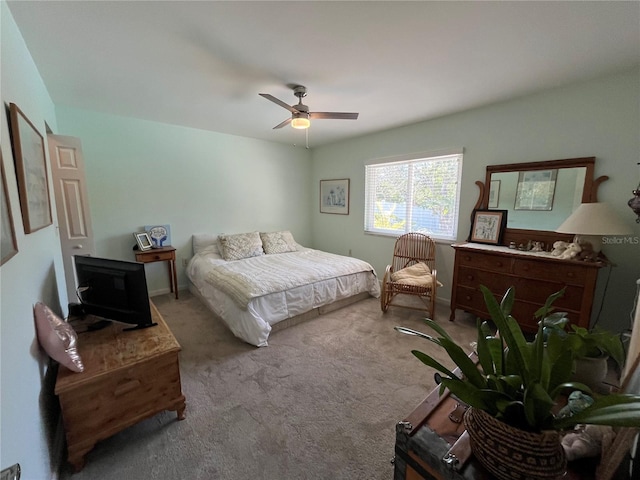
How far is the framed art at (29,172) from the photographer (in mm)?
1274

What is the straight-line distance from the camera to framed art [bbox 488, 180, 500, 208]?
2.88m

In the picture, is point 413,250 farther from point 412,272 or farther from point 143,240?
point 143,240

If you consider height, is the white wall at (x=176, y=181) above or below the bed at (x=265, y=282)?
above

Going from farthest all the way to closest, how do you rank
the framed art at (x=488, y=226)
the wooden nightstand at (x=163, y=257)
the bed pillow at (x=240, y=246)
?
the bed pillow at (x=240, y=246)
the wooden nightstand at (x=163, y=257)
the framed art at (x=488, y=226)

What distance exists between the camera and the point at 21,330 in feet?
3.58

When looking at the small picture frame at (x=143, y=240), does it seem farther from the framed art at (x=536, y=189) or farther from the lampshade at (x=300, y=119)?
the framed art at (x=536, y=189)

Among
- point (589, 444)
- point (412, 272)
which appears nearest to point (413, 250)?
point (412, 272)

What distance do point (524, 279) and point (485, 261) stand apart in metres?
0.34

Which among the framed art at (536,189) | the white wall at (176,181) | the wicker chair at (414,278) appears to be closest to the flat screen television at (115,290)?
the white wall at (176,181)

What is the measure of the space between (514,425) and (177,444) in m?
1.68

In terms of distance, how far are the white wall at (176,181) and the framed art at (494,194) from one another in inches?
127

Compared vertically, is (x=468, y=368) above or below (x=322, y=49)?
below

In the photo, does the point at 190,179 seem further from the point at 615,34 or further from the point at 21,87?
the point at 615,34

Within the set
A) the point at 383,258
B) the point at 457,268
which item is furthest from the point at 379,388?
the point at 383,258
